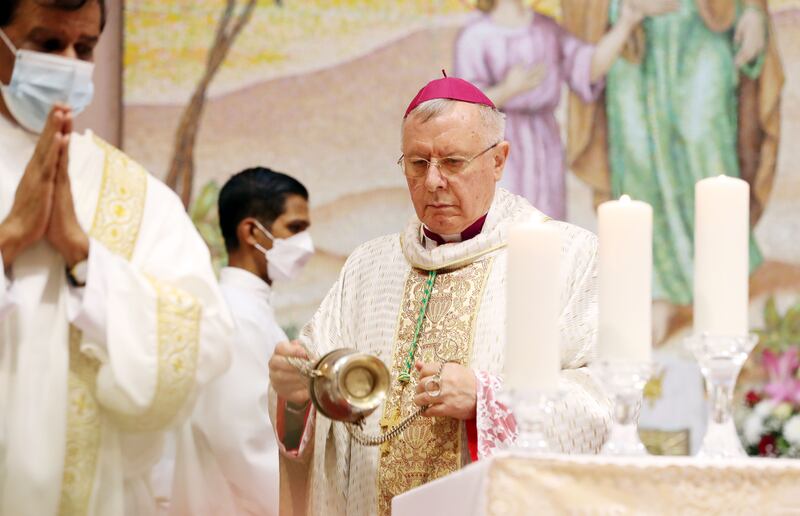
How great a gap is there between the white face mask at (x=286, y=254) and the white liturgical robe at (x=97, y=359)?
2.50m

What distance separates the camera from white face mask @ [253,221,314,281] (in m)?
6.29

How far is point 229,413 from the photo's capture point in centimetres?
507

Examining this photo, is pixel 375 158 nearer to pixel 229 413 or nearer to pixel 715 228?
pixel 229 413

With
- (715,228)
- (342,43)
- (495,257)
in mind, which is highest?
(342,43)

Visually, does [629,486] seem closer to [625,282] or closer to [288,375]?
[625,282]

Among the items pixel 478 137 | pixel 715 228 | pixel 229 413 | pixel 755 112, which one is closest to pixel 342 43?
pixel 755 112

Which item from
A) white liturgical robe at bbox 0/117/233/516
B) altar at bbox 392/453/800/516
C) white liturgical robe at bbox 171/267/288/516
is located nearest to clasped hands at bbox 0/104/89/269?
white liturgical robe at bbox 0/117/233/516

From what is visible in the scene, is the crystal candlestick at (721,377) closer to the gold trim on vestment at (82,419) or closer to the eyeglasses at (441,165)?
the eyeglasses at (441,165)

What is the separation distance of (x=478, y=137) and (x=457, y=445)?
3.11ft

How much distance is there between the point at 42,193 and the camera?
11.2ft

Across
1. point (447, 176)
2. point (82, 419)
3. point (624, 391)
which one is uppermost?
point (447, 176)

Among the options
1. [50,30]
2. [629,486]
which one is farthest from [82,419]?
[629,486]

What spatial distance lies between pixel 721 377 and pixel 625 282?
257 millimetres

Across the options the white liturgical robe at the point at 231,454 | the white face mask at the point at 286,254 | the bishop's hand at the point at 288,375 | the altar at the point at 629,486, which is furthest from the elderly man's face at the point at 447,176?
the white face mask at the point at 286,254
